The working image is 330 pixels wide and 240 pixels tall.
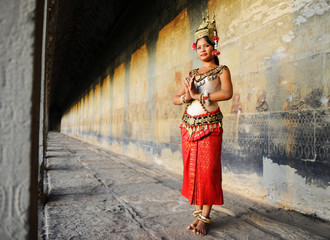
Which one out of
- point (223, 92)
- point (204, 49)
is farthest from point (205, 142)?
point (204, 49)

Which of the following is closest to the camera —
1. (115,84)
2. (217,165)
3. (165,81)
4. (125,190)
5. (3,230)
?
(3,230)

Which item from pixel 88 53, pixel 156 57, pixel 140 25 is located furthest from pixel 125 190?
pixel 88 53

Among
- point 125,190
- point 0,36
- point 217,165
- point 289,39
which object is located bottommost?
point 125,190

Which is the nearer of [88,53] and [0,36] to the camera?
[0,36]

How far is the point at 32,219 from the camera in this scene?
2.52 feet

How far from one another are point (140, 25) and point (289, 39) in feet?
19.7

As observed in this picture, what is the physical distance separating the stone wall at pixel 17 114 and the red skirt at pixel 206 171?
148 centimetres

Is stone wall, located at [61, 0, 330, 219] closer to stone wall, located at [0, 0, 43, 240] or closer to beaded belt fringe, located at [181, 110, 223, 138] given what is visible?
beaded belt fringe, located at [181, 110, 223, 138]

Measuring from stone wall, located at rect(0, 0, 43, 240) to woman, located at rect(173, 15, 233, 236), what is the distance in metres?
1.48

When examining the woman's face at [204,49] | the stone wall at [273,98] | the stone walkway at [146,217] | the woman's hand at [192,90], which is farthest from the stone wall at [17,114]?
the stone wall at [273,98]

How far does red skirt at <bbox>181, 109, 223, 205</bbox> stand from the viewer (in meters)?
1.99

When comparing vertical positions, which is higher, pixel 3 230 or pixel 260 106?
pixel 260 106

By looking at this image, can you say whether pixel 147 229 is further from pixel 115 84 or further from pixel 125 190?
pixel 115 84

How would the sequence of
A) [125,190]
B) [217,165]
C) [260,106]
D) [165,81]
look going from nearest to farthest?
1. [217,165]
2. [260,106]
3. [125,190]
4. [165,81]
